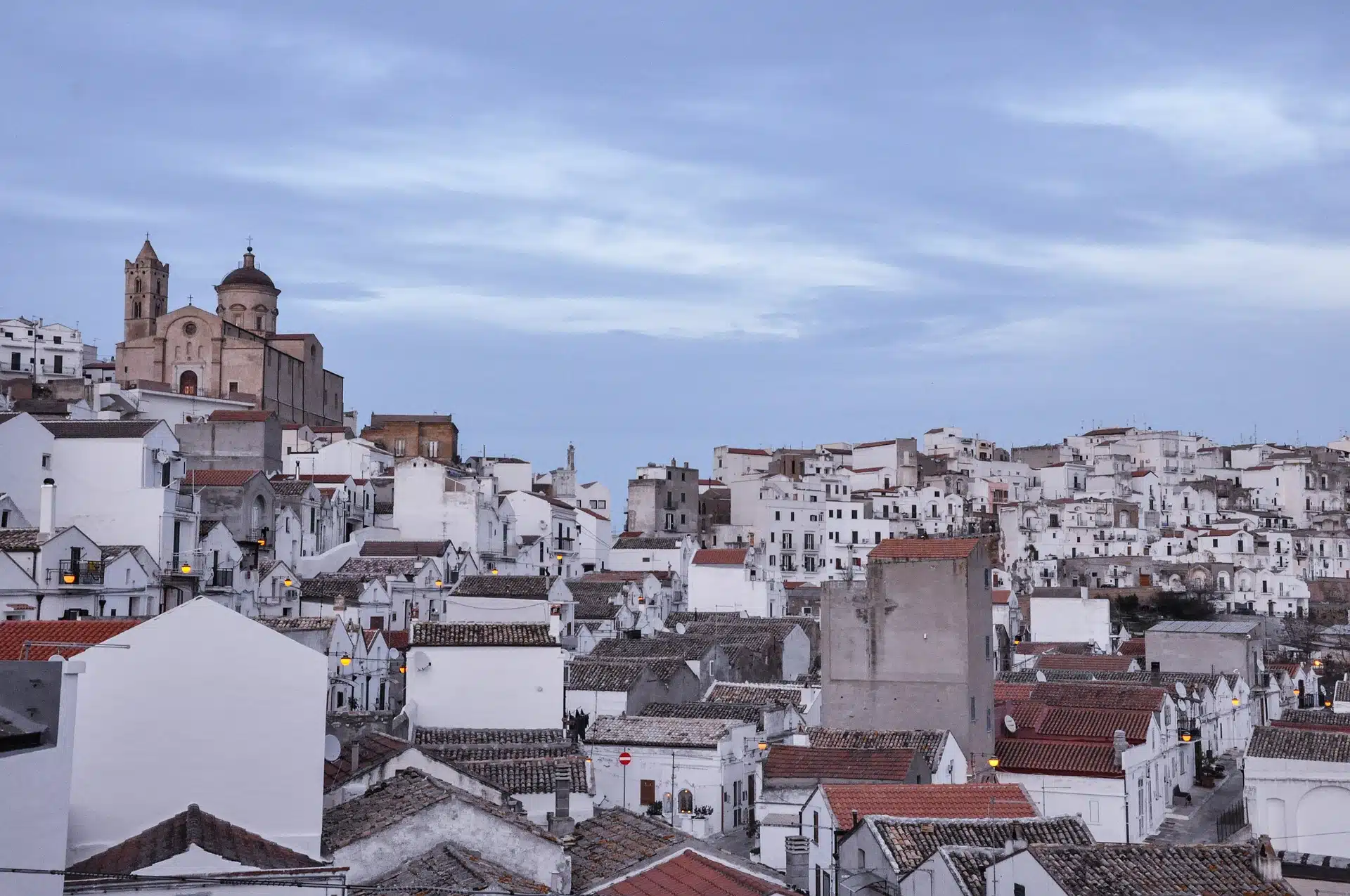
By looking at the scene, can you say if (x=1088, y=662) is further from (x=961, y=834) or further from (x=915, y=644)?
(x=961, y=834)

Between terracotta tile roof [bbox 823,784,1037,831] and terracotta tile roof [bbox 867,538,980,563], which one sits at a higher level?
terracotta tile roof [bbox 867,538,980,563]

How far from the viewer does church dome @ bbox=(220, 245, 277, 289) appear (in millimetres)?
99625

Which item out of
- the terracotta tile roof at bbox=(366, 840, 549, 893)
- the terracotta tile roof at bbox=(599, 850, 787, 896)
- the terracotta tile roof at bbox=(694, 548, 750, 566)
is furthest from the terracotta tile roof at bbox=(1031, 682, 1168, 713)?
the terracotta tile roof at bbox=(366, 840, 549, 893)

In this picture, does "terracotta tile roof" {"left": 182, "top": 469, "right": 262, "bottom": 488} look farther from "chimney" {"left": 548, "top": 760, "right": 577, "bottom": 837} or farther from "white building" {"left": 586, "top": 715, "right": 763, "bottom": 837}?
"chimney" {"left": 548, "top": 760, "right": 577, "bottom": 837}

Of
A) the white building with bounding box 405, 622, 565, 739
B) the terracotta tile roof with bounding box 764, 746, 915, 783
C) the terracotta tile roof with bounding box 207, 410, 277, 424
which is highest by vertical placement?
the terracotta tile roof with bounding box 207, 410, 277, 424

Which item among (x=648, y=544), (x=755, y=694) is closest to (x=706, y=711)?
(x=755, y=694)

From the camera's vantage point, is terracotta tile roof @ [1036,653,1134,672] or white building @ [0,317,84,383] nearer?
terracotta tile roof @ [1036,653,1134,672]

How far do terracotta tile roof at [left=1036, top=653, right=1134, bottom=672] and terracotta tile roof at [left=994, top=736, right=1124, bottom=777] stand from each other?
23.1 m

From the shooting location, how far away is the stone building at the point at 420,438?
300ft

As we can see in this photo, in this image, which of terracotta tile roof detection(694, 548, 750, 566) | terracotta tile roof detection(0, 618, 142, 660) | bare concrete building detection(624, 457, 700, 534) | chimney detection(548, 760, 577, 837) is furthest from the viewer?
bare concrete building detection(624, 457, 700, 534)

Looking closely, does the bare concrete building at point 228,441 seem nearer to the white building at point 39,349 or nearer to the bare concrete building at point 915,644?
the white building at point 39,349

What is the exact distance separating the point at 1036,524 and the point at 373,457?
62.8 meters

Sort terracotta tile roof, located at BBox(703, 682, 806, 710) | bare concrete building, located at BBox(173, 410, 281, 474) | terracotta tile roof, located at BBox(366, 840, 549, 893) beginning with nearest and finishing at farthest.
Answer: terracotta tile roof, located at BBox(366, 840, 549, 893) < terracotta tile roof, located at BBox(703, 682, 806, 710) < bare concrete building, located at BBox(173, 410, 281, 474)

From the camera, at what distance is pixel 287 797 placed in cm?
2242
